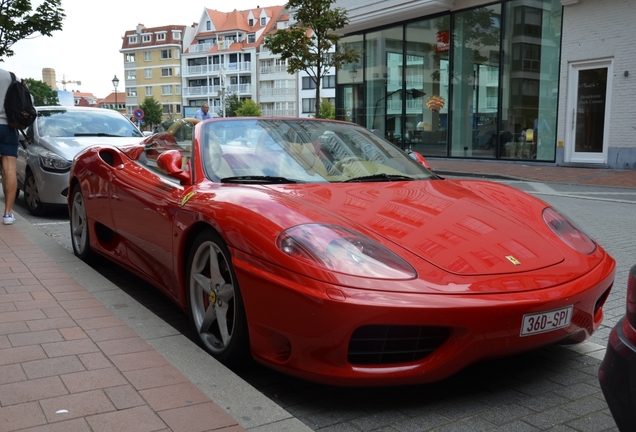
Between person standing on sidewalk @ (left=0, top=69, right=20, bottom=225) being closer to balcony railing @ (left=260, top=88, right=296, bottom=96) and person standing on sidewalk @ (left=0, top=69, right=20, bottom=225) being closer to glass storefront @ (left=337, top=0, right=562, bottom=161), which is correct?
glass storefront @ (left=337, top=0, right=562, bottom=161)

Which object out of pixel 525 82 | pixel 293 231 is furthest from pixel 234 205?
pixel 525 82

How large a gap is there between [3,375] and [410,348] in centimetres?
169

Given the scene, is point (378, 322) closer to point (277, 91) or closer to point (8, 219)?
point (8, 219)

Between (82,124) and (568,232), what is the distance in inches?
299

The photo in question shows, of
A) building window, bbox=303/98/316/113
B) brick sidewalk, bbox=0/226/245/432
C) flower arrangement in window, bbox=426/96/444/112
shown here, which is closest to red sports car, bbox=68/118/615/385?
brick sidewalk, bbox=0/226/245/432

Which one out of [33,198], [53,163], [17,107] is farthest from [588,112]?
[17,107]

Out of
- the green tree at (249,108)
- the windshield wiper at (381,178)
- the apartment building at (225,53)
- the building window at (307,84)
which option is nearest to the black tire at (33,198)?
the windshield wiper at (381,178)

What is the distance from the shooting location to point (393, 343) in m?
2.50

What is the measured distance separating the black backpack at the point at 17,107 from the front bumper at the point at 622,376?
6.31m

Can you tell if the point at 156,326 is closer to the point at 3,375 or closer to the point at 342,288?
the point at 3,375

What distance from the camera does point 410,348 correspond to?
251 centimetres

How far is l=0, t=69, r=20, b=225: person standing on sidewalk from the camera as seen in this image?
22.1 ft

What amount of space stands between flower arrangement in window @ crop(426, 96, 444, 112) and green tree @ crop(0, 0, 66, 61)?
11801 mm

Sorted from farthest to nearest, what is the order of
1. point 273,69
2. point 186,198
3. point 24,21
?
point 273,69 → point 24,21 → point 186,198
